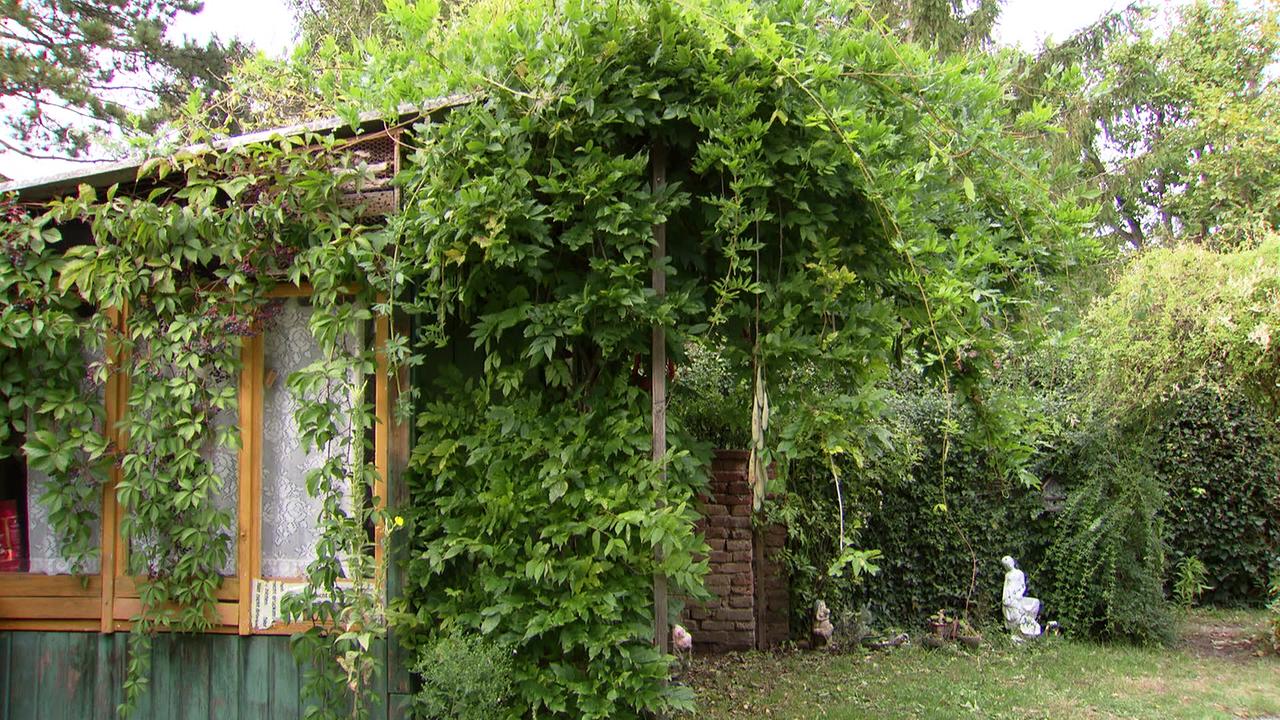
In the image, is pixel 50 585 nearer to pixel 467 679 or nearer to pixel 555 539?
pixel 467 679

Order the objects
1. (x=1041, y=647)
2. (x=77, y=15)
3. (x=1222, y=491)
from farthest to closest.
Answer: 1. (x=77, y=15)
2. (x=1222, y=491)
3. (x=1041, y=647)

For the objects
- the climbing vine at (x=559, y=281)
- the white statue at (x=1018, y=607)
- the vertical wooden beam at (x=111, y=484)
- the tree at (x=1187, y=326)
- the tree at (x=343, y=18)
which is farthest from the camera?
the tree at (x=343, y=18)

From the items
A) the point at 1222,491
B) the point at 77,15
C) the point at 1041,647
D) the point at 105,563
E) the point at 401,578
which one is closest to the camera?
the point at 401,578

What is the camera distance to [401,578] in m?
3.55

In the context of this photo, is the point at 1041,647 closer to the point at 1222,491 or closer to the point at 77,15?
the point at 1222,491

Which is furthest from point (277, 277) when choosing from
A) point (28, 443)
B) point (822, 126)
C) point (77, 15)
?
point (77, 15)

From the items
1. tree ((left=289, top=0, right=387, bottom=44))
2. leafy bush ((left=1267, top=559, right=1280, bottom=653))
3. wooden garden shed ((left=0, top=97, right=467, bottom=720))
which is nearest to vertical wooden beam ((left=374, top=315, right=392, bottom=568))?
wooden garden shed ((left=0, top=97, right=467, bottom=720))

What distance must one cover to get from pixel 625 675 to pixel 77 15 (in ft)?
39.9

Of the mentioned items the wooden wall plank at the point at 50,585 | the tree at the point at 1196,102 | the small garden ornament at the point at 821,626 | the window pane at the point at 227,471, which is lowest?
the small garden ornament at the point at 821,626

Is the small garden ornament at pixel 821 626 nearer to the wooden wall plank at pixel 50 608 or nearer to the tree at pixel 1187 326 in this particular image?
the tree at pixel 1187 326

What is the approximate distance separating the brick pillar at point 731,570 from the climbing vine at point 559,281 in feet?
10.8

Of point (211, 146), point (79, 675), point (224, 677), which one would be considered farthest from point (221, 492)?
point (211, 146)

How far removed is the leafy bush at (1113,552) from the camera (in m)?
7.00

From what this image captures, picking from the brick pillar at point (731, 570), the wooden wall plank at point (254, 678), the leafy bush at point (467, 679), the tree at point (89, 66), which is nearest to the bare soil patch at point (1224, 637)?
the brick pillar at point (731, 570)
